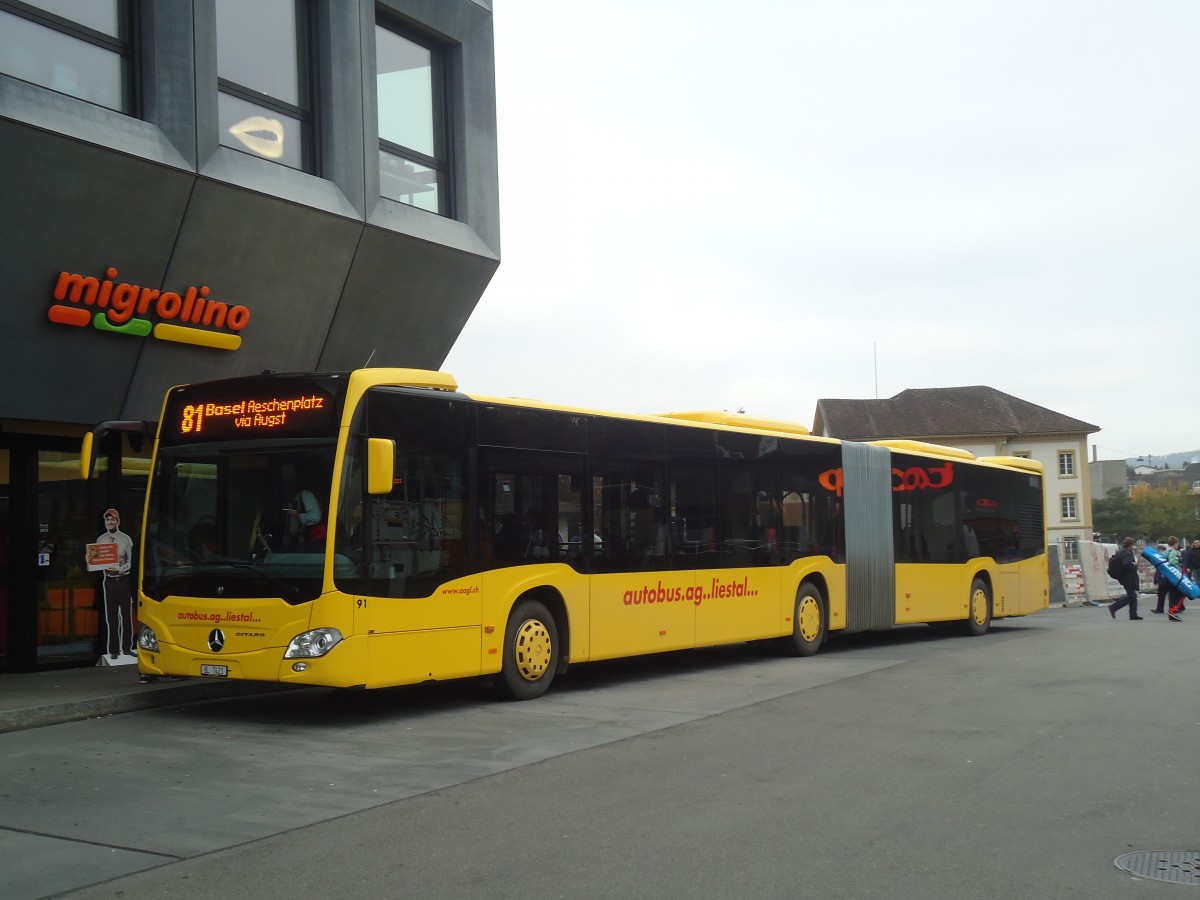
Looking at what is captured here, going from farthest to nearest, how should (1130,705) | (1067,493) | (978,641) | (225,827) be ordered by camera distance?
(1067,493)
(978,641)
(1130,705)
(225,827)

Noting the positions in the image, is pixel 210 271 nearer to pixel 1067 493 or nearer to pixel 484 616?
pixel 484 616

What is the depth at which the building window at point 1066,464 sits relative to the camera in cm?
8744

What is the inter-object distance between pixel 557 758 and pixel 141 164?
8.08 metres

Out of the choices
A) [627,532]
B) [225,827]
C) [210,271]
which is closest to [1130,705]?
[627,532]

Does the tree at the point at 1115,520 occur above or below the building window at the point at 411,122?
below

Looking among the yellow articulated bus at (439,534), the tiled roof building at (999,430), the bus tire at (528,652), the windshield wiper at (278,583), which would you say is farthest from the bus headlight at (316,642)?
the tiled roof building at (999,430)

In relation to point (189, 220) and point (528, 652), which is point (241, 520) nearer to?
point (528, 652)

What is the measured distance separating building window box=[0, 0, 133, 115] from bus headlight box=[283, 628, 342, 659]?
6.64 metres

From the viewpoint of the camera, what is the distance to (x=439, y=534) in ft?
35.6

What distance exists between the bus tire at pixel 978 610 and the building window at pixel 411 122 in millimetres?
11031

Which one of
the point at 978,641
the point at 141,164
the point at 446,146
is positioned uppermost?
the point at 446,146

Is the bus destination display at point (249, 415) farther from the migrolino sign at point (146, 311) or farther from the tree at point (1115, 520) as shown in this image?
the tree at point (1115, 520)

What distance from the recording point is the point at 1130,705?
438 inches

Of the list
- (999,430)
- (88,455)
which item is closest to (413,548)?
(88,455)
